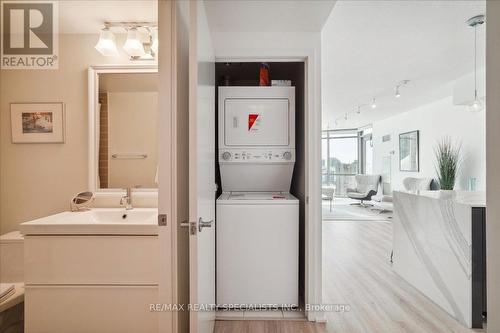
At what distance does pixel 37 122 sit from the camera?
6.61 feet

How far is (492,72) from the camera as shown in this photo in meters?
0.81

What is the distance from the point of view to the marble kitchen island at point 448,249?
190 centimetres

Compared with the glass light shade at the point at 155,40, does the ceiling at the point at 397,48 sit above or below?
above

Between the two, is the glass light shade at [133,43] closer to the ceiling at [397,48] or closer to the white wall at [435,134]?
the ceiling at [397,48]

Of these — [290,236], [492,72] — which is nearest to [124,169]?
[290,236]

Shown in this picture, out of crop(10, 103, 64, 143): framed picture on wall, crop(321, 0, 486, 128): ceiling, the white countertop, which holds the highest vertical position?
crop(321, 0, 486, 128): ceiling

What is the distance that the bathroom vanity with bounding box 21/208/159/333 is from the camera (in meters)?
1.49

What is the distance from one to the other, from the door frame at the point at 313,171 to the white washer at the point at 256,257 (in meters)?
0.13

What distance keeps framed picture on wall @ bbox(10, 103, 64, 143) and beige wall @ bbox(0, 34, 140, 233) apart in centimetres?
4

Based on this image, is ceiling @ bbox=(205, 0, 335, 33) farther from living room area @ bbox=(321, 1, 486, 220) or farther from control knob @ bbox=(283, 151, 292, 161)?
control knob @ bbox=(283, 151, 292, 161)

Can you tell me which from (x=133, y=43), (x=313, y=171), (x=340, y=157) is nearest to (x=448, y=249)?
(x=313, y=171)

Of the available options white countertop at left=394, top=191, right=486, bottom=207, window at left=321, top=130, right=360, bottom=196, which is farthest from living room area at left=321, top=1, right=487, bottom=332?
window at left=321, top=130, right=360, bottom=196

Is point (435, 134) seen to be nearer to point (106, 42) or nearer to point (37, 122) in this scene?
point (106, 42)

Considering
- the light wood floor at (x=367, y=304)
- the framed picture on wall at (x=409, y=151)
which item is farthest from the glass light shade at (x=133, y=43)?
the framed picture on wall at (x=409, y=151)
